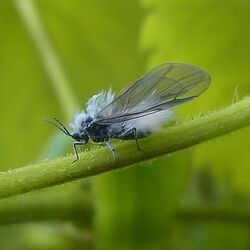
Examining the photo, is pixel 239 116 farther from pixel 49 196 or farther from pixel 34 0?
pixel 34 0

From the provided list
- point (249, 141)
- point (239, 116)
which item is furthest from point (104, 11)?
point (239, 116)

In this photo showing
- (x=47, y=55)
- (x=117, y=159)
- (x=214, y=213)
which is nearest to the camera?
(x=117, y=159)

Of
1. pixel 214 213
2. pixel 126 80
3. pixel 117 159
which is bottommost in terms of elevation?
pixel 117 159

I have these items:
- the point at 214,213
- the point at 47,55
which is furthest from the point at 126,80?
the point at 214,213

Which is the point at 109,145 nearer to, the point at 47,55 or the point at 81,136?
the point at 81,136

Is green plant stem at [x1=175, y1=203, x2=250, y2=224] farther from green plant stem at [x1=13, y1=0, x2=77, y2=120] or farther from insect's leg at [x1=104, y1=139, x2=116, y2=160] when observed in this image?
insect's leg at [x1=104, y1=139, x2=116, y2=160]

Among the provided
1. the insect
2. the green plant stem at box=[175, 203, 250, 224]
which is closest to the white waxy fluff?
the insect

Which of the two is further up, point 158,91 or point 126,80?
point 126,80
